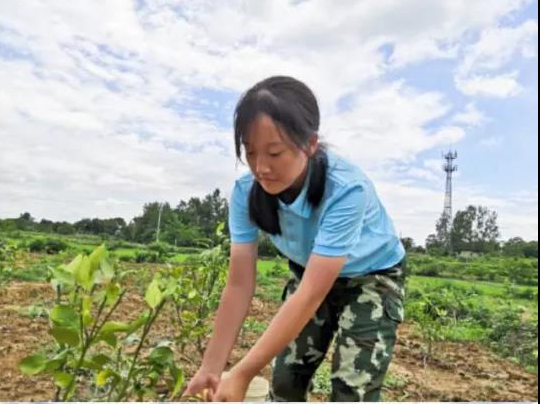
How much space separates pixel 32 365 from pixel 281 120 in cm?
45

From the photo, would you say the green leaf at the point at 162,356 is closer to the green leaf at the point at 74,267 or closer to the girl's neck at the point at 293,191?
the green leaf at the point at 74,267

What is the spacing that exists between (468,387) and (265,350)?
87.5 inches

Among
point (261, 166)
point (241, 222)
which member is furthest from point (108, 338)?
point (241, 222)

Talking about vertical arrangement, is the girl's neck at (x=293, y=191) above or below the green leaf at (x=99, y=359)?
above

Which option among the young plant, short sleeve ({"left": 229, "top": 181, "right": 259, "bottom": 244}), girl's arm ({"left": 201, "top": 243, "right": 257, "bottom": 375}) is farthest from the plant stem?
short sleeve ({"left": 229, "top": 181, "right": 259, "bottom": 244})

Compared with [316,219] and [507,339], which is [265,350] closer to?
[316,219]

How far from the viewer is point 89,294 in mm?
688

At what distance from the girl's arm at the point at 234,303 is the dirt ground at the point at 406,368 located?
4.24 feet

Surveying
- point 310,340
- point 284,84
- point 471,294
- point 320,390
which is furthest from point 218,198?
point 471,294

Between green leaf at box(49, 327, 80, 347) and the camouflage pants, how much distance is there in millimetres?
527

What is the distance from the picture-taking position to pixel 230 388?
837 millimetres

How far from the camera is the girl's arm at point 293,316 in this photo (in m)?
0.85

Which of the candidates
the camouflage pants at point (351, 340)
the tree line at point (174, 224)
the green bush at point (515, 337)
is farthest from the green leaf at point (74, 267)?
the green bush at point (515, 337)

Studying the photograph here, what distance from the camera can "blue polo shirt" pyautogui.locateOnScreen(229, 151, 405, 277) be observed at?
97cm
